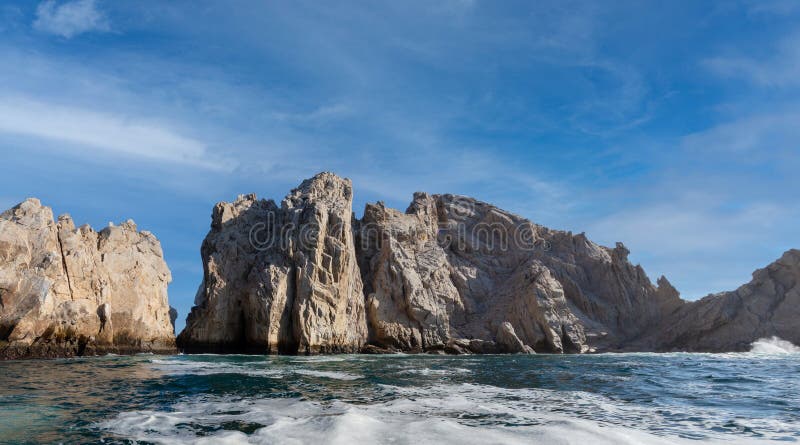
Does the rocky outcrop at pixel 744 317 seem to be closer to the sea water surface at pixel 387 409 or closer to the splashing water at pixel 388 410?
the sea water surface at pixel 387 409

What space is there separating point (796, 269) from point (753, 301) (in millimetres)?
6264

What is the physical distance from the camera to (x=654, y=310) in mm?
66000

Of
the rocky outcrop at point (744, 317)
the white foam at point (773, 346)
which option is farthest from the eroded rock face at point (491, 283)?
the white foam at point (773, 346)

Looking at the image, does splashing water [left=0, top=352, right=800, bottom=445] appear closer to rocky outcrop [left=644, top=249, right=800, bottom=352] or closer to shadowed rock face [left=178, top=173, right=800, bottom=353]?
shadowed rock face [left=178, top=173, right=800, bottom=353]

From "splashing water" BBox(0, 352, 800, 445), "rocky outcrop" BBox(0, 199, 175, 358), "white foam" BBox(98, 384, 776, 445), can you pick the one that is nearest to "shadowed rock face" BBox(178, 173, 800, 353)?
"rocky outcrop" BBox(0, 199, 175, 358)

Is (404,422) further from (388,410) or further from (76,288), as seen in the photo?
(76,288)

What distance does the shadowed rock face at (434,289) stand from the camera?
1788 inches

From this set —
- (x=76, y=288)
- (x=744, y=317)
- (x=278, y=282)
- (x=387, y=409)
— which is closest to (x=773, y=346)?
(x=744, y=317)

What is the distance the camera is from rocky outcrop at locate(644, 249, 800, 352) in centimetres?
5591

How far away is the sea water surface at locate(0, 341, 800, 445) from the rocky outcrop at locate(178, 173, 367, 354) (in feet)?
79.2

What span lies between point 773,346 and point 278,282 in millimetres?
50165

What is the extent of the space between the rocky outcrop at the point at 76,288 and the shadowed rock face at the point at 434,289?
5.07m

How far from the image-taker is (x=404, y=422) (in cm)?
1022

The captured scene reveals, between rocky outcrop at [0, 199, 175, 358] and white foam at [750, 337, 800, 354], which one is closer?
rocky outcrop at [0, 199, 175, 358]
